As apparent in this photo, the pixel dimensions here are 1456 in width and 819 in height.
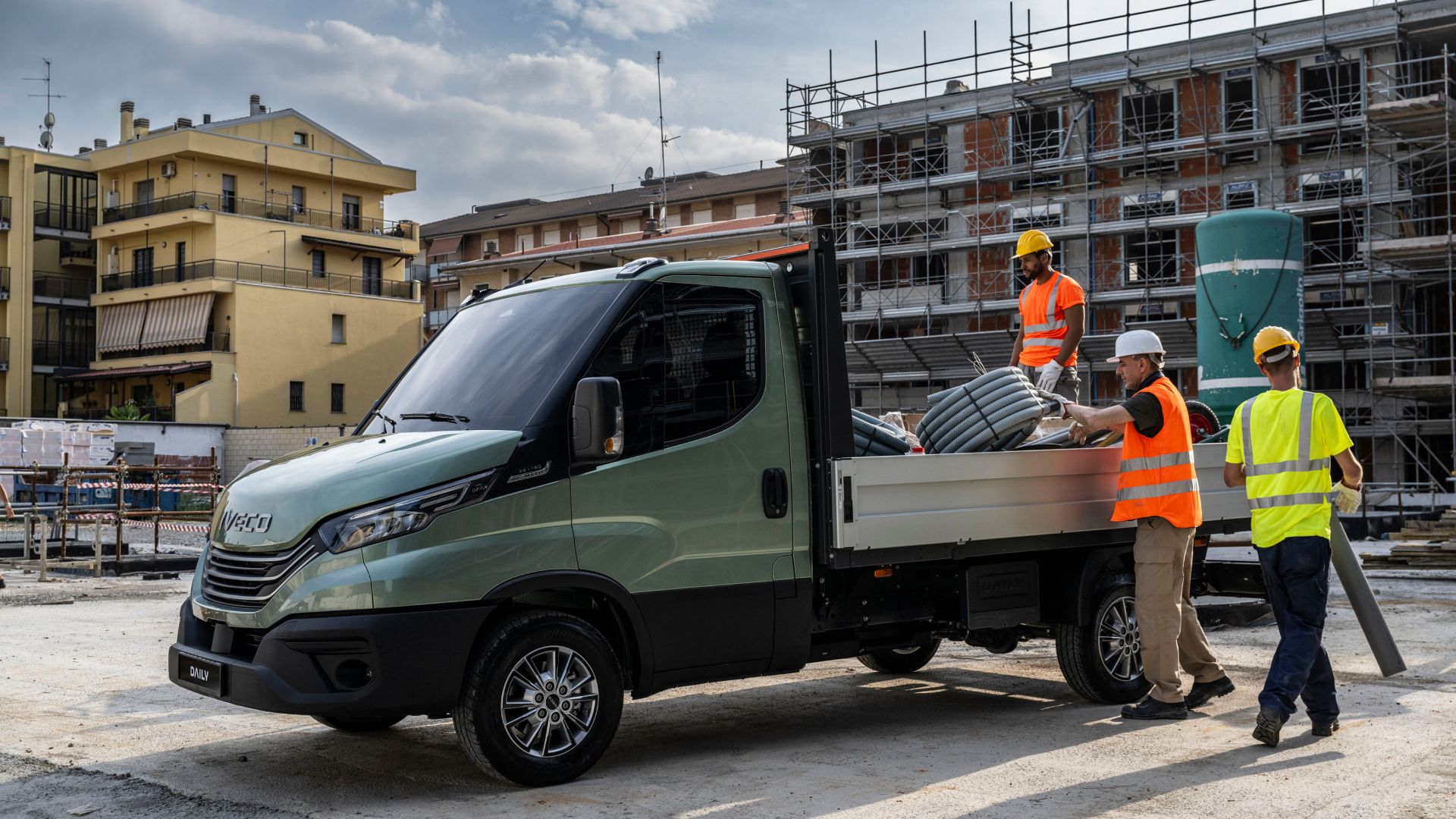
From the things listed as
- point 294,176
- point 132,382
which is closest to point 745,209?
point 294,176

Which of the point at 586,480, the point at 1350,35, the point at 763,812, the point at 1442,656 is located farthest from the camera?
the point at 1350,35

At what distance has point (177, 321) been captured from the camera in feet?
185

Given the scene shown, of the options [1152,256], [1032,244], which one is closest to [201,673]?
[1032,244]

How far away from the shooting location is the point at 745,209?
6594cm

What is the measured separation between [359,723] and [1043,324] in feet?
16.0

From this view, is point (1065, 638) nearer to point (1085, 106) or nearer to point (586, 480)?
point (586, 480)

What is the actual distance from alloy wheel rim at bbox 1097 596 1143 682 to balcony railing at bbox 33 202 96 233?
6036cm

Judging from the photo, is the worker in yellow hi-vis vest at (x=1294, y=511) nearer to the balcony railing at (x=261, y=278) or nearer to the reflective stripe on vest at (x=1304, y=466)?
the reflective stripe on vest at (x=1304, y=466)

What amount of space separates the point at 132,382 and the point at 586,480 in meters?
57.5

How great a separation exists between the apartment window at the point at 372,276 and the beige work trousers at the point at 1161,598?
57.6 meters

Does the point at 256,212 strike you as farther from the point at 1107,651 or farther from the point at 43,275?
the point at 1107,651

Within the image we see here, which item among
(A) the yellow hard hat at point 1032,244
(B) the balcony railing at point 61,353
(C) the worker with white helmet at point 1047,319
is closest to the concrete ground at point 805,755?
(C) the worker with white helmet at point 1047,319

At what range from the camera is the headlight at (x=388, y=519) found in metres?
5.79

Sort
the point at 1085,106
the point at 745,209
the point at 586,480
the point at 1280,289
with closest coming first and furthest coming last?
the point at 586,480 < the point at 1280,289 < the point at 1085,106 < the point at 745,209
